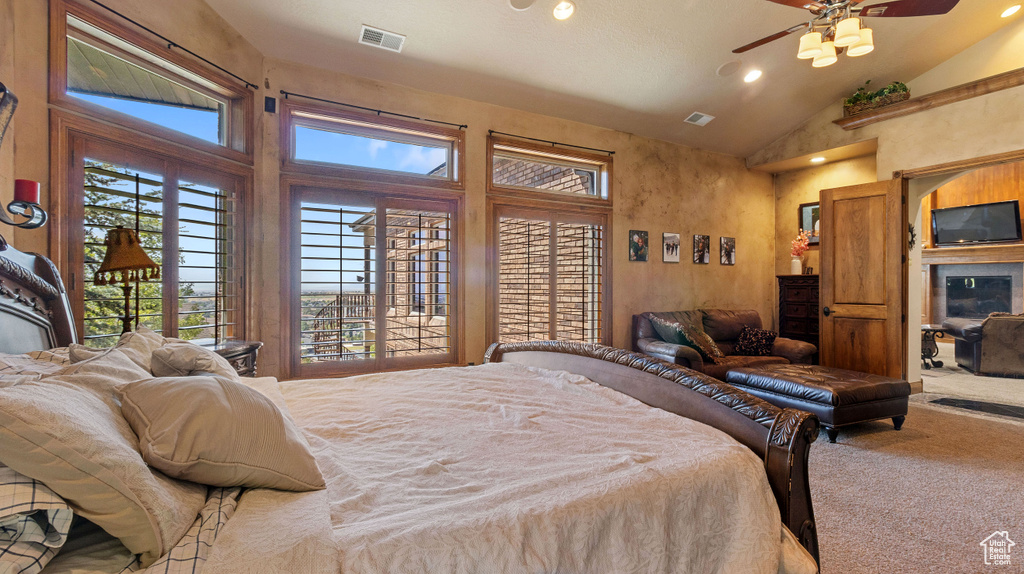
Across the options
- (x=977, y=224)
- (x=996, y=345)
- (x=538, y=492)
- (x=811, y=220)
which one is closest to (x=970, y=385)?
(x=996, y=345)

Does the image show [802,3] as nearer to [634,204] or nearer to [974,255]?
[634,204]

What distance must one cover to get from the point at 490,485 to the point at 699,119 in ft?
17.1

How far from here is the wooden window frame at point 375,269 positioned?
3520mm

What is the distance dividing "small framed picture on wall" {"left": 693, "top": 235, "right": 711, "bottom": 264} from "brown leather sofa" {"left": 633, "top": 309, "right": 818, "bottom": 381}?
0.76 meters

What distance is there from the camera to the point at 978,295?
7.51 m

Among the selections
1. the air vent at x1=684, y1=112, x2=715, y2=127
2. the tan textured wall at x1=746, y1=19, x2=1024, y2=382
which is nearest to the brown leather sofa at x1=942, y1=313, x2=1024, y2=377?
the tan textured wall at x1=746, y1=19, x2=1024, y2=382

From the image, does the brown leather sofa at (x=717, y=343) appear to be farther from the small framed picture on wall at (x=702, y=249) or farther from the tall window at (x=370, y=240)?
the tall window at (x=370, y=240)

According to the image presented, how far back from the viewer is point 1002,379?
17.7 feet

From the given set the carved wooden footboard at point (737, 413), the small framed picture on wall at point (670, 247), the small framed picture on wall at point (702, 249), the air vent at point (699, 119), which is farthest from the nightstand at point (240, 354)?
the small framed picture on wall at point (702, 249)

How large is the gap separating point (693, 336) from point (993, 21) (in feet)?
13.3

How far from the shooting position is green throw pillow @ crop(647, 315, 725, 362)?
4.36m

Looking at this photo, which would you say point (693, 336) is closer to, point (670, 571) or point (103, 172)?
point (670, 571)

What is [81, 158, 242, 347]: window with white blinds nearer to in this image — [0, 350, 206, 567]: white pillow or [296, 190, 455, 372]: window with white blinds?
[296, 190, 455, 372]: window with white blinds

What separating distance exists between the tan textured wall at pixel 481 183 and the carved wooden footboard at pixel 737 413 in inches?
94.4
